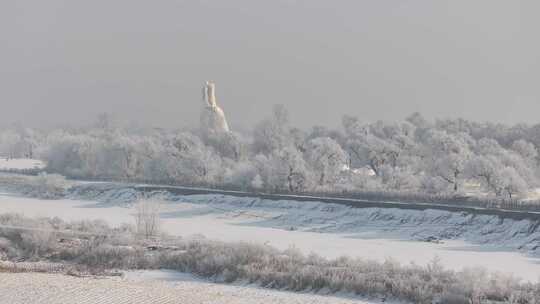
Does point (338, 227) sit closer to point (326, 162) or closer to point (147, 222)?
point (147, 222)

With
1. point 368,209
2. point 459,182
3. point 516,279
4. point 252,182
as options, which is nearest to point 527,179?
point 459,182

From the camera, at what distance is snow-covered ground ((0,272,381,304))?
97.3ft

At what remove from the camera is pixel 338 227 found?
5072cm

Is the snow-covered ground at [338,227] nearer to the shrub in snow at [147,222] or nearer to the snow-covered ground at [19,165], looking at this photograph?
the shrub in snow at [147,222]

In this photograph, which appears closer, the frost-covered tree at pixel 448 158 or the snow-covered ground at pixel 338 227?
the snow-covered ground at pixel 338 227

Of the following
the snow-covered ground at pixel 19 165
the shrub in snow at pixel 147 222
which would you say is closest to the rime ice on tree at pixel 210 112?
the snow-covered ground at pixel 19 165

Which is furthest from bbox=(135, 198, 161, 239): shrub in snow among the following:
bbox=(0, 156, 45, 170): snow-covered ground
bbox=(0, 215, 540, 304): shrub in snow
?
bbox=(0, 156, 45, 170): snow-covered ground

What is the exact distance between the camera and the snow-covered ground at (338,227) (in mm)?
39906

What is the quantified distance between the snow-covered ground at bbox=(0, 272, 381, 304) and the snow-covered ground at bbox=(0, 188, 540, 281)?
8.34m

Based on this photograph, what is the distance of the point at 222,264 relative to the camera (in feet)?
120

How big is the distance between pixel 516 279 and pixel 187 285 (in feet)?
49.8

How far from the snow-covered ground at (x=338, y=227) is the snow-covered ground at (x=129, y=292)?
834 cm

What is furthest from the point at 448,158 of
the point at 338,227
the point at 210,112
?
the point at 210,112

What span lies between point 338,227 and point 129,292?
2274 centimetres
